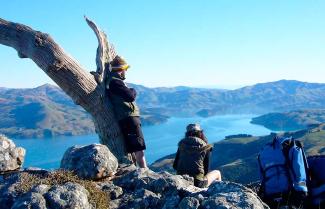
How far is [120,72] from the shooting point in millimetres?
9180

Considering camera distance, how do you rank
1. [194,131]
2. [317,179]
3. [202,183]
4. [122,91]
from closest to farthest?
[317,179] < [202,183] < [194,131] < [122,91]

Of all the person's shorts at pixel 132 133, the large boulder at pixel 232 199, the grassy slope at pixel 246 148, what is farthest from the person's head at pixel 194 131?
the grassy slope at pixel 246 148

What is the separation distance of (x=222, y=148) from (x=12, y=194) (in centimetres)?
13191

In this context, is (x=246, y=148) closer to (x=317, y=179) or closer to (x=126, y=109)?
(x=126, y=109)

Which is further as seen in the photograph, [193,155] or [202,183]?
[193,155]

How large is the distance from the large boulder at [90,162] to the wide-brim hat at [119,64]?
2.98 m

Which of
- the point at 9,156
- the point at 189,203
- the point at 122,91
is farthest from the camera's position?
the point at 122,91

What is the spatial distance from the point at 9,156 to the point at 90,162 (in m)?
1.70

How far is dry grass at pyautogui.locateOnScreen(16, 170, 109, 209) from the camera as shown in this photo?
5.22 meters

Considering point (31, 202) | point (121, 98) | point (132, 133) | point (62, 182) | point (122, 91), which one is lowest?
point (31, 202)

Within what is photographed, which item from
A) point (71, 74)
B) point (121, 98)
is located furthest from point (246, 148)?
point (71, 74)

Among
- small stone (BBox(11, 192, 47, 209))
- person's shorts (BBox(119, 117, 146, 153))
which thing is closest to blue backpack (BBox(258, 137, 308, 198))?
person's shorts (BBox(119, 117, 146, 153))

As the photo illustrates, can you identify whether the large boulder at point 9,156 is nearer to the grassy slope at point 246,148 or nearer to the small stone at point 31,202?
the small stone at point 31,202

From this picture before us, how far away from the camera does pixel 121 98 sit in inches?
348
